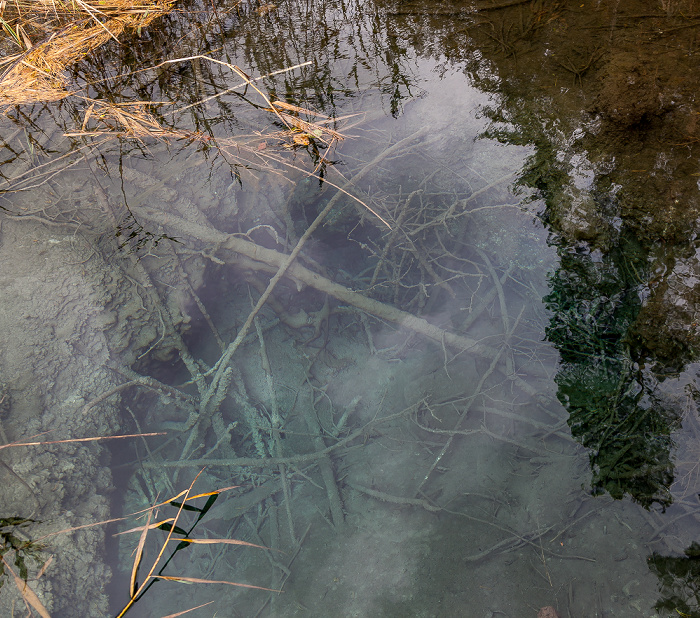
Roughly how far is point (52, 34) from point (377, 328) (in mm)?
4256

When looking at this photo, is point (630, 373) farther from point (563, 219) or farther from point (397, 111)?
point (397, 111)

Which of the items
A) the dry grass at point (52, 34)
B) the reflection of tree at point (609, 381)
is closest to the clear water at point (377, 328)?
the reflection of tree at point (609, 381)

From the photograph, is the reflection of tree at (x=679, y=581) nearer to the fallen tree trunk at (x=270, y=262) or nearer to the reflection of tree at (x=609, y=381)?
the reflection of tree at (x=609, y=381)

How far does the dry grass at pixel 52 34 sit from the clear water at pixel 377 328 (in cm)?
25

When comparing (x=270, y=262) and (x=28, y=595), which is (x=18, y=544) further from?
(x=270, y=262)

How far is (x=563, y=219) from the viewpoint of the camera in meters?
2.60

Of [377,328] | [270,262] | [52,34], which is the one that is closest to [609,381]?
[377,328]

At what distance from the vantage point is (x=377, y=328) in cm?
288

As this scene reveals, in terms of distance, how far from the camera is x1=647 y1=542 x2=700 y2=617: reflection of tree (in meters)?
1.60

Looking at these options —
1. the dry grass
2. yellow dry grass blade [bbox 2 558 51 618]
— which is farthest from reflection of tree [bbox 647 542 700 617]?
the dry grass

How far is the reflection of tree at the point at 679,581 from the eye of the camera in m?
1.60

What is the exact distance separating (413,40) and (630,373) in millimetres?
3324

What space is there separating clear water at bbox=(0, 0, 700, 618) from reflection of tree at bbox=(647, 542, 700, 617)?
0.01m

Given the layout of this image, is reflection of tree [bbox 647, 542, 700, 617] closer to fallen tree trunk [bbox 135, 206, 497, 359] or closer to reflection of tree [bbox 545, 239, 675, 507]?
reflection of tree [bbox 545, 239, 675, 507]
